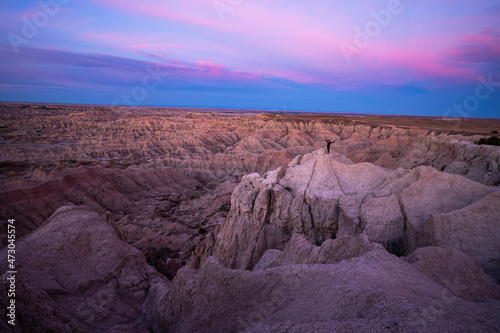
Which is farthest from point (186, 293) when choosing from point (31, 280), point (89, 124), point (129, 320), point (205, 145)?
point (89, 124)

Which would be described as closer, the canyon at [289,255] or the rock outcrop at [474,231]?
the canyon at [289,255]

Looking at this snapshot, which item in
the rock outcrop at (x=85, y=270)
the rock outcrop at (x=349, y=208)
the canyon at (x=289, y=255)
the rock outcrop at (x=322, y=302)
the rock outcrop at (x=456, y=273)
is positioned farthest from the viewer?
the rock outcrop at (x=349, y=208)

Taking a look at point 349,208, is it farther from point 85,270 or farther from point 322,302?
point 85,270

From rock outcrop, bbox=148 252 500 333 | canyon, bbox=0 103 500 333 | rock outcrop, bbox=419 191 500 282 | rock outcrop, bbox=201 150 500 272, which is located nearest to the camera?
rock outcrop, bbox=148 252 500 333

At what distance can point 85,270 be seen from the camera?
44.4ft

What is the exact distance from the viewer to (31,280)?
1192cm

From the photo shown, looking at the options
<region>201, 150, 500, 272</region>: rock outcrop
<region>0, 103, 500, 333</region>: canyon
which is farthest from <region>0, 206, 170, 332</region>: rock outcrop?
<region>201, 150, 500, 272</region>: rock outcrop

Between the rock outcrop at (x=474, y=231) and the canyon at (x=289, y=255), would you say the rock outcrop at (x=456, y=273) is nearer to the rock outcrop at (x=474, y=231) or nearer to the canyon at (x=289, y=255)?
the canyon at (x=289, y=255)

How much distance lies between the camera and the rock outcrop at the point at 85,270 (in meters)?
11.8

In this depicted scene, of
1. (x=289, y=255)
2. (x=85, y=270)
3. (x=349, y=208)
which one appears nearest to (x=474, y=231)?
(x=349, y=208)

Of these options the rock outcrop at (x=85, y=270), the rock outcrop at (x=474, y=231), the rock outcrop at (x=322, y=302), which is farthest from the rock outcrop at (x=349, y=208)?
the rock outcrop at (x=85, y=270)

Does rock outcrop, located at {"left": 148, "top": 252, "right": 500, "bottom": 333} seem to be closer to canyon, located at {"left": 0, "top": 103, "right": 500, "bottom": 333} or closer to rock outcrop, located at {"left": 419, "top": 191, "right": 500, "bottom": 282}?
canyon, located at {"left": 0, "top": 103, "right": 500, "bottom": 333}

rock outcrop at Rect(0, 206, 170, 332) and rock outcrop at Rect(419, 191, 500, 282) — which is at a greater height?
rock outcrop at Rect(419, 191, 500, 282)

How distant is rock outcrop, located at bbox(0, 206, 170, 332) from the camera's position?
11812 mm
